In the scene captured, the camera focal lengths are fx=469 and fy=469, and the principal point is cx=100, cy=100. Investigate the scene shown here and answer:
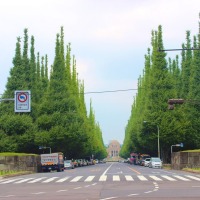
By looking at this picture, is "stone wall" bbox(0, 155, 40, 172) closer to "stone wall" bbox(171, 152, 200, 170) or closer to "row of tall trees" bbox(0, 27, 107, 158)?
"row of tall trees" bbox(0, 27, 107, 158)

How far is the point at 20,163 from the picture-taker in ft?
158

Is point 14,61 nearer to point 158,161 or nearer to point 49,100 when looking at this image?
point 49,100

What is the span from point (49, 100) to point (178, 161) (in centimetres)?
2217

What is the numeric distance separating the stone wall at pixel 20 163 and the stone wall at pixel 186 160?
16353 millimetres

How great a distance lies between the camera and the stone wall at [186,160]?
4881cm

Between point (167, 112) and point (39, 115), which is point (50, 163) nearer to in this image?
point (39, 115)

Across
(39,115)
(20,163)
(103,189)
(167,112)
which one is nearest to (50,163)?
(20,163)

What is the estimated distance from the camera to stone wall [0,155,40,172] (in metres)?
45.2

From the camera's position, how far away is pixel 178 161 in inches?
2132

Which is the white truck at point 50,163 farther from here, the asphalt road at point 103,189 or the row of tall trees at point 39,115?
the asphalt road at point 103,189

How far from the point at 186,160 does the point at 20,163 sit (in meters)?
18.1

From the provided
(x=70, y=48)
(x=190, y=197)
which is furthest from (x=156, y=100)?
(x=190, y=197)

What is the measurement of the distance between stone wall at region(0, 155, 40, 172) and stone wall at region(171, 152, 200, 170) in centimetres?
1635

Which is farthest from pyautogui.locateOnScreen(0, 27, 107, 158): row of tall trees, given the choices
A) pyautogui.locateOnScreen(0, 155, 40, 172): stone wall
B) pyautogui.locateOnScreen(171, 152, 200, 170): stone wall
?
pyautogui.locateOnScreen(171, 152, 200, 170): stone wall
